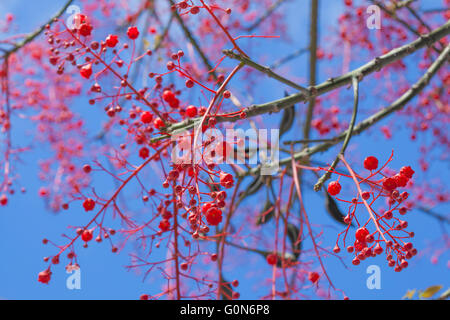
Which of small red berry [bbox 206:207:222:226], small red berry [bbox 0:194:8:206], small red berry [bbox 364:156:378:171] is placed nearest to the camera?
small red berry [bbox 206:207:222:226]

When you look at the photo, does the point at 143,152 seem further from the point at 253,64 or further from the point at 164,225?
the point at 253,64

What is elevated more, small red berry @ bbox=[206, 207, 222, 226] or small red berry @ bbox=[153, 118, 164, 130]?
small red berry @ bbox=[153, 118, 164, 130]

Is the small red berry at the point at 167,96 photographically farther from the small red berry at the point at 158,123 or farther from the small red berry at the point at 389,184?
the small red berry at the point at 389,184

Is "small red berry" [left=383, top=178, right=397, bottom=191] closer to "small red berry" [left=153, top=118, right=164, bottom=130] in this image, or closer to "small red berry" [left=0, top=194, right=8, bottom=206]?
"small red berry" [left=153, top=118, right=164, bottom=130]

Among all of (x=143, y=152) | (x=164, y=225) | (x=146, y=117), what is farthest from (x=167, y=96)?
(x=164, y=225)

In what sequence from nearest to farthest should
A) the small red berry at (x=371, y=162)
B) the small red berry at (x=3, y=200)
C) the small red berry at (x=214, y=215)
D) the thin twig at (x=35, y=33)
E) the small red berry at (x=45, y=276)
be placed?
the small red berry at (x=214, y=215), the small red berry at (x=371, y=162), the small red berry at (x=45, y=276), the thin twig at (x=35, y=33), the small red berry at (x=3, y=200)

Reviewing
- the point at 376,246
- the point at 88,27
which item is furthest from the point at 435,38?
the point at 88,27

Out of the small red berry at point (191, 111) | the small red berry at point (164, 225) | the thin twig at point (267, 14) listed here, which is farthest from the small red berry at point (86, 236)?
the thin twig at point (267, 14)

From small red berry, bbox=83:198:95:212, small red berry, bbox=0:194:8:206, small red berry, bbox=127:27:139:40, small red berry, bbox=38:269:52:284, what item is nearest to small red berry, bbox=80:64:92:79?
small red berry, bbox=127:27:139:40

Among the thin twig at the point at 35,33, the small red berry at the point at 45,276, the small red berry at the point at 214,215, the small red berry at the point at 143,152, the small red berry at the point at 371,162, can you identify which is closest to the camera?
the small red berry at the point at 214,215

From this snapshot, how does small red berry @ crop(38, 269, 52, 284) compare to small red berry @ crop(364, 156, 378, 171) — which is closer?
small red berry @ crop(364, 156, 378, 171)

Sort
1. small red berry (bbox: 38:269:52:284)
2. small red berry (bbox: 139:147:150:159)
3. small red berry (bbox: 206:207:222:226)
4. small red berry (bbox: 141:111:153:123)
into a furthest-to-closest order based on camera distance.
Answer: small red berry (bbox: 139:147:150:159)
small red berry (bbox: 141:111:153:123)
small red berry (bbox: 38:269:52:284)
small red berry (bbox: 206:207:222:226)

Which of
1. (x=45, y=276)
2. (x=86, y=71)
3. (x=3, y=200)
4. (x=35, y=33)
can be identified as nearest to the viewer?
(x=45, y=276)

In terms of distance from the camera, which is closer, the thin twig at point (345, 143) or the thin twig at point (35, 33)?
the thin twig at point (345, 143)
